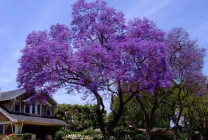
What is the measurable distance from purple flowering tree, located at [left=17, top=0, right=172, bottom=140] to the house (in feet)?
58.1

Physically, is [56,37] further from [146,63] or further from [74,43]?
[146,63]

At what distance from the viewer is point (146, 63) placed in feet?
74.3

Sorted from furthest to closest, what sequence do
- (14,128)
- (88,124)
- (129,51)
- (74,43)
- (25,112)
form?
(88,124)
(25,112)
(14,128)
(74,43)
(129,51)

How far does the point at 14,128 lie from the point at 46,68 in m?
21.5

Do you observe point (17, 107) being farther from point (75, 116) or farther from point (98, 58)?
point (98, 58)

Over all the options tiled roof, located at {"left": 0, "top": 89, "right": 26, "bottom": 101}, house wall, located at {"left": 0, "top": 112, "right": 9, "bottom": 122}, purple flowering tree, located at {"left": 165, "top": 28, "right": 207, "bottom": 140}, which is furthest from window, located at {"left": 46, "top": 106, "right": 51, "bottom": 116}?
purple flowering tree, located at {"left": 165, "top": 28, "right": 207, "bottom": 140}

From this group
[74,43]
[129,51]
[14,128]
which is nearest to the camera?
[129,51]

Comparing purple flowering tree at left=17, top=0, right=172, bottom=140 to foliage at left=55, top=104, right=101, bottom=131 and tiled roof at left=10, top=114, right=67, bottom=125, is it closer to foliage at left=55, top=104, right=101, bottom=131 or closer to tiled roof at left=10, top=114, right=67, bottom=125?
tiled roof at left=10, top=114, right=67, bottom=125

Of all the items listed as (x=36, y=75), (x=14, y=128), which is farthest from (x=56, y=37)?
(x=14, y=128)

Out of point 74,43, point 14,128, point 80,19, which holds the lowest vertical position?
point 14,128

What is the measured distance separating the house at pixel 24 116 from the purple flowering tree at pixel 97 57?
17718mm

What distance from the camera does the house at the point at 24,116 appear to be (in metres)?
41.3

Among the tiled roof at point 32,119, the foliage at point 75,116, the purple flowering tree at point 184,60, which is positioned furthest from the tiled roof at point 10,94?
the purple flowering tree at point 184,60

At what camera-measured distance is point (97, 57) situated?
2094cm
